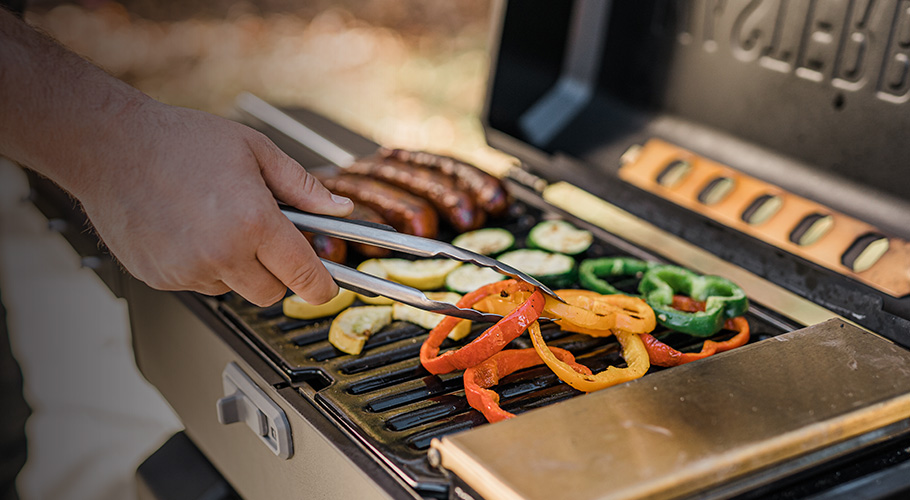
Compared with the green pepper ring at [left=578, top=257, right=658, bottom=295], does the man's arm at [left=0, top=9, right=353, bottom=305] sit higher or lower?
higher

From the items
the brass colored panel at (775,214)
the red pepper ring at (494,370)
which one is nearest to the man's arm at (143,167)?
the red pepper ring at (494,370)

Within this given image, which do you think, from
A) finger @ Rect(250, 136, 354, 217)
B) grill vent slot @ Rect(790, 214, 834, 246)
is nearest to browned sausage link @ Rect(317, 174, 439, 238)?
finger @ Rect(250, 136, 354, 217)

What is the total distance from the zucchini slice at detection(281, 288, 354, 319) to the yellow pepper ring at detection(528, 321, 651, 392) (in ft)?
1.68

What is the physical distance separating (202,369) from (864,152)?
157cm

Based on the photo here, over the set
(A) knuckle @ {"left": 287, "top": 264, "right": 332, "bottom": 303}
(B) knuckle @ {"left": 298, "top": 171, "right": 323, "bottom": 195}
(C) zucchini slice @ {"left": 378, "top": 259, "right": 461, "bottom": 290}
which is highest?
(B) knuckle @ {"left": 298, "top": 171, "right": 323, "bottom": 195}

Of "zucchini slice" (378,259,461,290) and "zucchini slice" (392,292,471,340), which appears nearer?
"zucchini slice" (392,292,471,340)

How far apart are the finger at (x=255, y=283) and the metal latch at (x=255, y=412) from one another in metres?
0.19

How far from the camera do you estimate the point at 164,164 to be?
1.11m

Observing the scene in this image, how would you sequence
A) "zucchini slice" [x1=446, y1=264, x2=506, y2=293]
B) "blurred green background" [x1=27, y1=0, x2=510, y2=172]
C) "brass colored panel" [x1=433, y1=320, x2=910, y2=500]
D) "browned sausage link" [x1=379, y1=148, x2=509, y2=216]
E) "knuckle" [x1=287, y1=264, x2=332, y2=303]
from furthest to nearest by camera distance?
"blurred green background" [x1=27, y1=0, x2=510, y2=172]
"browned sausage link" [x1=379, y1=148, x2=509, y2=216]
"zucchini slice" [x1=446, y1=264, x2=506, y2=293]
"knuckle" [x1=287, y1=264, x2=332, y2=303]
"brass colored panel" [x1=433, y1=320, x2=910, y2=500]

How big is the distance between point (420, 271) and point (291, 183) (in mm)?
592

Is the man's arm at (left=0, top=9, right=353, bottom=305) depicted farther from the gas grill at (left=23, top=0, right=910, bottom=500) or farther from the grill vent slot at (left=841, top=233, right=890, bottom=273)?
the grill vent slot at (left=841, top=233, right=890, bottom=273)

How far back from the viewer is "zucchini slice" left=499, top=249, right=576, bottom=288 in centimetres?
170

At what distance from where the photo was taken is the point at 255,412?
134 cm

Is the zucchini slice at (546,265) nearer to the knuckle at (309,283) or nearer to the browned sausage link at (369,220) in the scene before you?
the browned sausage link at (369,220)
